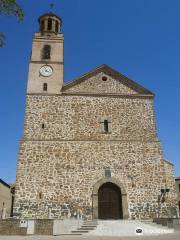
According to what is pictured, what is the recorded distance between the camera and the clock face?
2209 cm

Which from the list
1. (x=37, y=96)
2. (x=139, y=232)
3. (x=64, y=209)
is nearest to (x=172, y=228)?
(x=139, y=232)

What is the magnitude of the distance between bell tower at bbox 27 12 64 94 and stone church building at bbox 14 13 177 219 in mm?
80

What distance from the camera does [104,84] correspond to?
22.1 m

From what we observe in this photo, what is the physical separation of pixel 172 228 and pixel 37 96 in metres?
13.0

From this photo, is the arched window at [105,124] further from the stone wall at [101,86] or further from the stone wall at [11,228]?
the stone wall at [11,228]

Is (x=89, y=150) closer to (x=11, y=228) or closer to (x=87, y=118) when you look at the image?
(x=87, y=118)

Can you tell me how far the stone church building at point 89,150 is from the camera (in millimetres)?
18188

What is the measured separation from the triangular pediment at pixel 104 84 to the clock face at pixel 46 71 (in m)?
1.82

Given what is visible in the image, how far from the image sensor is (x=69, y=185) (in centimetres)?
1848

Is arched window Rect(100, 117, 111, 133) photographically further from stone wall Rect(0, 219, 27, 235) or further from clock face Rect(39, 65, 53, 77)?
stone wall Rect(0, 219, 27, 235)

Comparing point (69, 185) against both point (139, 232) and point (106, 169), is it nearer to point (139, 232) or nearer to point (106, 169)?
point (106, 169)

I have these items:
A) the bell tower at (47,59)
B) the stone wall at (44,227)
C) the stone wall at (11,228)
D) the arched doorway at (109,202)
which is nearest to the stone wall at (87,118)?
the bell tower at (47,59)

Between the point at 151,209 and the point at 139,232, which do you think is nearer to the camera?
the point at 139,232

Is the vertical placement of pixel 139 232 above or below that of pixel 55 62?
below
